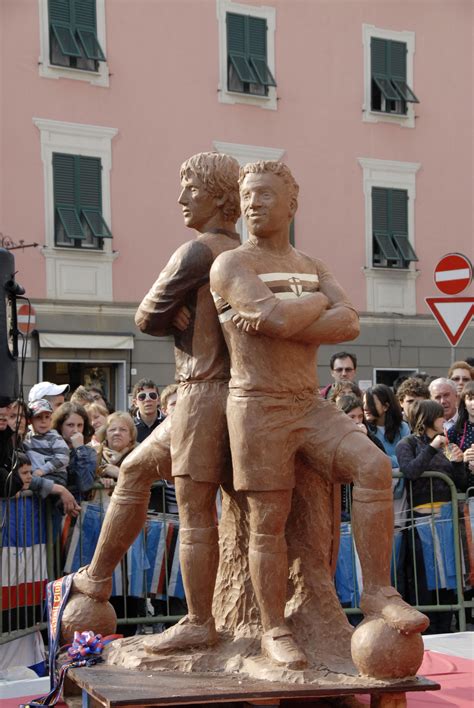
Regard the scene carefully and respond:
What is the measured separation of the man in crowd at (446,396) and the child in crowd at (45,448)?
3062mm

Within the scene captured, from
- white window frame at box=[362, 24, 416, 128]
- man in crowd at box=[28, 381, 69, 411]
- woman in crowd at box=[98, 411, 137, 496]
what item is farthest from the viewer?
white window frame at box=[362, 24, 416, 128]

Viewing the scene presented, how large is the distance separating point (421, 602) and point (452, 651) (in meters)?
1.19

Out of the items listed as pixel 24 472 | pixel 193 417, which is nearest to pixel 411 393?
pixel 24 472

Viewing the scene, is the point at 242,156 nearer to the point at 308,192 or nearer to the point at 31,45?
the point at 308,192

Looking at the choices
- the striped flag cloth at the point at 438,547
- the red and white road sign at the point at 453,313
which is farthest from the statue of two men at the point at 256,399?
the red and white road sign at the point at 453,313

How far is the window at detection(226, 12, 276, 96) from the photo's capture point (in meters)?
22.3

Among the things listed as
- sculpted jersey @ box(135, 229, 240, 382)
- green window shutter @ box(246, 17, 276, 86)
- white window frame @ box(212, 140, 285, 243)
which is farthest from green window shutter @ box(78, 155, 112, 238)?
sculpted jersey @ box(135, 229, 240, 382)

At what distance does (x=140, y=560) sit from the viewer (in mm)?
7750

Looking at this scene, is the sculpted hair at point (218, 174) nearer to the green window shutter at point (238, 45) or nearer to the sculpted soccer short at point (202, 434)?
the sculpted soccer short at point (202, 434)

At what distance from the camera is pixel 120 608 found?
308 inches

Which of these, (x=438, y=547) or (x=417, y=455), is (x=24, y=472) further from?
(x=438, y=547)

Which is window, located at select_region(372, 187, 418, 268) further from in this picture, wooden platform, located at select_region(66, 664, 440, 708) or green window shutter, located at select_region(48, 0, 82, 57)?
wooden platform, located at select_region(66, 664, 440, 708)

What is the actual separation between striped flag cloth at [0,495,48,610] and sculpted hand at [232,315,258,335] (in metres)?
2.64

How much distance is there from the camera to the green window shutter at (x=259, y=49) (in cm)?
2244
